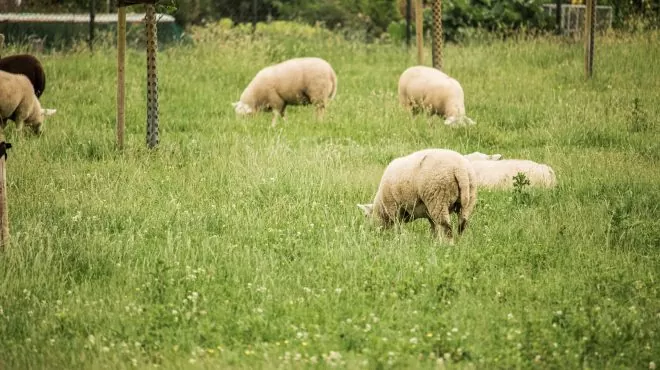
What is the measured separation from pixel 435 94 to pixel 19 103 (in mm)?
5053

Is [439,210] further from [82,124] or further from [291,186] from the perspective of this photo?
[82,124]

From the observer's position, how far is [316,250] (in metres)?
6.56

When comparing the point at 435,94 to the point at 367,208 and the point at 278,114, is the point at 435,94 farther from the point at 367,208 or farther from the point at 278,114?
the point at 367,208

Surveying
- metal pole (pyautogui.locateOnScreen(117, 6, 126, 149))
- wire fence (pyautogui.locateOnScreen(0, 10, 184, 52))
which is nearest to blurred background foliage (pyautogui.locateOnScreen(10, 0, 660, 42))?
wire fence (pyautogui.locateOnScreen(0, 10, 184, 52))

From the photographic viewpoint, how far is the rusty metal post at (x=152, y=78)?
10008 millimetres

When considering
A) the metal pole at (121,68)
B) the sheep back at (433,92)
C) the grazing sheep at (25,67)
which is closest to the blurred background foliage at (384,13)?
the grazing sheep at (25,67)

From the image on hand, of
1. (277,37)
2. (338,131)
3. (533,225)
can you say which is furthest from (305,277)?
(277,37)

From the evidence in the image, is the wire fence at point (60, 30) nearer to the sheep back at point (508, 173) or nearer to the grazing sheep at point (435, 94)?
the grazing sheep at point (435, 94)

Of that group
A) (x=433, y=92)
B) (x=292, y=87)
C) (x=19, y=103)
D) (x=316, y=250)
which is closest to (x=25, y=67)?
(x=19, y=103)

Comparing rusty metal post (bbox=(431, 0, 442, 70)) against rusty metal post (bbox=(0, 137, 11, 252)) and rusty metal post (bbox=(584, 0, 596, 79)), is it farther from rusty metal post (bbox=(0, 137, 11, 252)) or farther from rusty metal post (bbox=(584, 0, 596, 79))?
rusty metal post (bbox=(0, 137, 11, 252))

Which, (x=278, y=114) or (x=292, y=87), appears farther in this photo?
(x=278, y=114)

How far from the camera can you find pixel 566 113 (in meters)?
12.4

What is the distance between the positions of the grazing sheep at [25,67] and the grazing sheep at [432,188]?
7.24 metres

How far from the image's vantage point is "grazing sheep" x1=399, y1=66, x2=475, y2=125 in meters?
12.1
